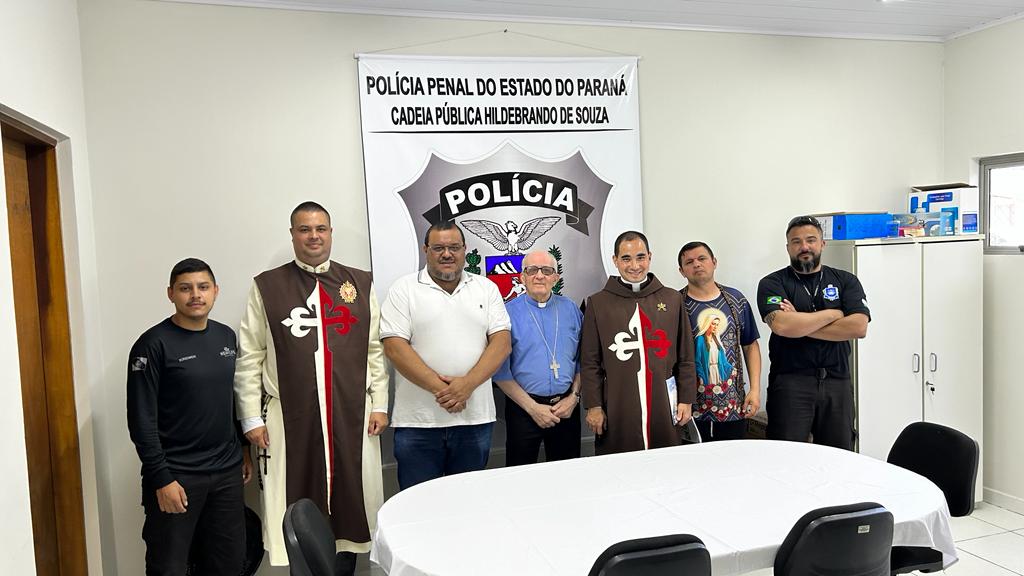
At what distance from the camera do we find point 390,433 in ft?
13.5

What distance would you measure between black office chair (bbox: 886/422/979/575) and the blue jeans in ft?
5.84

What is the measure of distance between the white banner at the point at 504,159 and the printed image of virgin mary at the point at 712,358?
29.7 inches

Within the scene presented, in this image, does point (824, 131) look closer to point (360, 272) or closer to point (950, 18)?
point (950, 18)

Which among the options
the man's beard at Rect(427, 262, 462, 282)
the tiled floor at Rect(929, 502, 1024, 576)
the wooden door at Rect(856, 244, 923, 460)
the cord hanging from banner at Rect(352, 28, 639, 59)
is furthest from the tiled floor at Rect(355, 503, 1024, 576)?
the cord hanging from banner at Rect(352, 28, 639, 59)

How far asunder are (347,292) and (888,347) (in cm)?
320

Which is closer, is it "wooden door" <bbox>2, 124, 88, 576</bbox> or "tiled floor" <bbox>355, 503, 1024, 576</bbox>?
"wooden door" <bbox>2, 124, 88, 576</bbox>

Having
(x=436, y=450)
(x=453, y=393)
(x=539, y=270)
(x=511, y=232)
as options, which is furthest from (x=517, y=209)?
(x=436, y=450)

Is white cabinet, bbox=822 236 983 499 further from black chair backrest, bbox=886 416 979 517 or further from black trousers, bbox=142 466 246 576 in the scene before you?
black trousers, bbox=142 466 246 576

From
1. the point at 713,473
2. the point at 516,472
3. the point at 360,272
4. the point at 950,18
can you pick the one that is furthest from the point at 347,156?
the point at 950,18

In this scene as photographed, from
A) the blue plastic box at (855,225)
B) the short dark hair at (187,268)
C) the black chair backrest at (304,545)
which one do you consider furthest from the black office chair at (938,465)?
the short dark hair at (187,268)

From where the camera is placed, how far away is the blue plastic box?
4512 mm

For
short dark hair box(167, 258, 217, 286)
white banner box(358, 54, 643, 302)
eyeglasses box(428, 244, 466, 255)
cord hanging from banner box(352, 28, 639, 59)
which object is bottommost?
short dark hair box(167, 258, 217, 286)

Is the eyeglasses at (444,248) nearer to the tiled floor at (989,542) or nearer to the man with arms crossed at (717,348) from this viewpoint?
the man with arms crossed at (717,348)

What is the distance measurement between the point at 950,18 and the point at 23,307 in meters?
5.19
